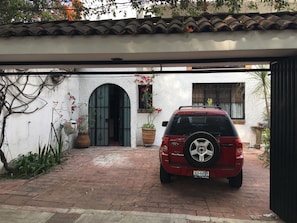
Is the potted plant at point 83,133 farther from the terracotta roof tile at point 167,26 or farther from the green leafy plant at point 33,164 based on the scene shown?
the terracotta roof tile at point 167,26

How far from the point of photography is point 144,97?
470 inches

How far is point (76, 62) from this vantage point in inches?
194

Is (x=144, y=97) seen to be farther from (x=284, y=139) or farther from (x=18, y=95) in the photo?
(x=284, y=139)

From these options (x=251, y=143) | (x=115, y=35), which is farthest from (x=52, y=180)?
(x=251, y=143)

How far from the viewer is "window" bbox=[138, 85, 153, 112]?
11780mm

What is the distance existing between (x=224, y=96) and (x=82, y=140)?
20.4 feet

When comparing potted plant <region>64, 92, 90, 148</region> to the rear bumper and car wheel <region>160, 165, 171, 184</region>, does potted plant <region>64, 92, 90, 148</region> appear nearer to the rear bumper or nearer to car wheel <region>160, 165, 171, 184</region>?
car wheel <region>160, 165, 171, 184</region>

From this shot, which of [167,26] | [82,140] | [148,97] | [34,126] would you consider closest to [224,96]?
[148,97]

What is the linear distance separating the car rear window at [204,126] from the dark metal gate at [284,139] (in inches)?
48.9

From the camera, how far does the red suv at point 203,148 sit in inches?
210

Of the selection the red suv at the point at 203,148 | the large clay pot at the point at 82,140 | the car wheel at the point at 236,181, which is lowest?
the car wheel at the point at 236,181

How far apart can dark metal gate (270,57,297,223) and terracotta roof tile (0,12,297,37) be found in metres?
0.68

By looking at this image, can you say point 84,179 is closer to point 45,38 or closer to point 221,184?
point 221,184

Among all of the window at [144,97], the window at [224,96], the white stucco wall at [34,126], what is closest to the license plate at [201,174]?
the white stucco wall at [34,126]
